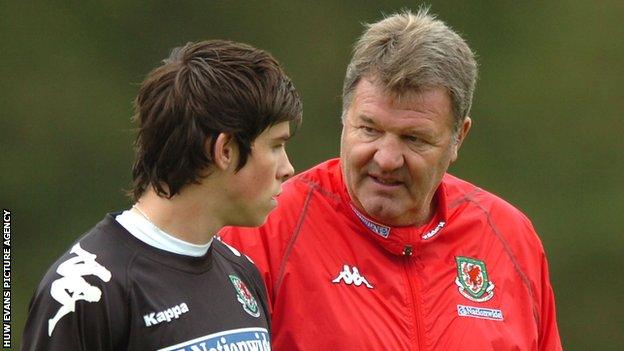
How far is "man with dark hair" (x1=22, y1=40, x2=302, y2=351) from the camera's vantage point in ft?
8.16

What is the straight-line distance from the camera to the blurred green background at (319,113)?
8664mm

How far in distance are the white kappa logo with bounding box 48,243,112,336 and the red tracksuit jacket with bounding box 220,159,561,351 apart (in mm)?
610

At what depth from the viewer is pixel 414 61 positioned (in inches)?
122

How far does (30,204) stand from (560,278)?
363 centimetres

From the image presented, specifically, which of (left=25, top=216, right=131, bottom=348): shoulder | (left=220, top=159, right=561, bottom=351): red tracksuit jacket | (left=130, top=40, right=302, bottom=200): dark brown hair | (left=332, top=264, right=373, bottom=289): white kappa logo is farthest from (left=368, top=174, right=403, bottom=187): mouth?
(left=25, top=216, right=131, bottom=348): shoulder

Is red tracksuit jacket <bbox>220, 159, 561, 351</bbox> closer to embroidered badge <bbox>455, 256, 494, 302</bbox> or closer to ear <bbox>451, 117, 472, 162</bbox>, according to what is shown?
embroidered badge <bbox>455, 256, 494, 302</bbox>

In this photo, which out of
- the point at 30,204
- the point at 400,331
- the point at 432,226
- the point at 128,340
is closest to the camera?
the point at 128,340

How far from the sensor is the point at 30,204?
8.69 m

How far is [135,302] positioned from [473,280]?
3.27 ft

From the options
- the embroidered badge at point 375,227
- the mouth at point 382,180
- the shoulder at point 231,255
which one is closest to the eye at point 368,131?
the mouth at point 382,180

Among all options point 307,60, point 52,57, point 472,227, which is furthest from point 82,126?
point 472,227

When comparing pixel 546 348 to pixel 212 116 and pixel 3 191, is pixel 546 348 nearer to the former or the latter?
pixel 212 116

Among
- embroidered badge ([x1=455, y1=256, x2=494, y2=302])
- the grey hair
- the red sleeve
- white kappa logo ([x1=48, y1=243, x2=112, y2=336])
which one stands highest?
the grey hair

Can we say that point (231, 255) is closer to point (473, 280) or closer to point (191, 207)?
point (191, 207)
